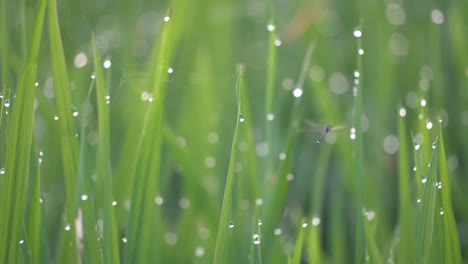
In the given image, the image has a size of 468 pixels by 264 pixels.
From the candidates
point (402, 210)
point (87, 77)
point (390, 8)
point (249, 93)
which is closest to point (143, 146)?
point (402, 210)

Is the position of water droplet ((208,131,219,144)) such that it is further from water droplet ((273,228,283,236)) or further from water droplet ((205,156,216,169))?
water droplet ((273,228,283,236))

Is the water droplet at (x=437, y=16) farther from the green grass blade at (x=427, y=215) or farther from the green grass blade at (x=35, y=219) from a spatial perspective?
the green grass blade at (x=35, y=219)

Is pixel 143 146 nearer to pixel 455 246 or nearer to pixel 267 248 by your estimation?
pixel 267 248

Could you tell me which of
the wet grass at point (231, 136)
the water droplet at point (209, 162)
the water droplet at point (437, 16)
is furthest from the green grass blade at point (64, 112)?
the water droplet at point (437, 16)

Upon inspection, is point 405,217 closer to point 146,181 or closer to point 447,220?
point 447,220

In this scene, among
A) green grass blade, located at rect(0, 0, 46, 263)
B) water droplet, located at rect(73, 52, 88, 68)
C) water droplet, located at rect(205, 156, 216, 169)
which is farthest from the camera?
water droplet, located at rect(73, 52, 88, 68)

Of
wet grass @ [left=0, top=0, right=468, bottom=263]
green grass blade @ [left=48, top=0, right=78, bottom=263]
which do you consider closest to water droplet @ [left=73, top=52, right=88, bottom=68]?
wet grass @ [left=0, top=0, right=468, bottom=263]

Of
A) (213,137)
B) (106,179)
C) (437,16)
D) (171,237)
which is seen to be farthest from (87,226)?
(437,16)
